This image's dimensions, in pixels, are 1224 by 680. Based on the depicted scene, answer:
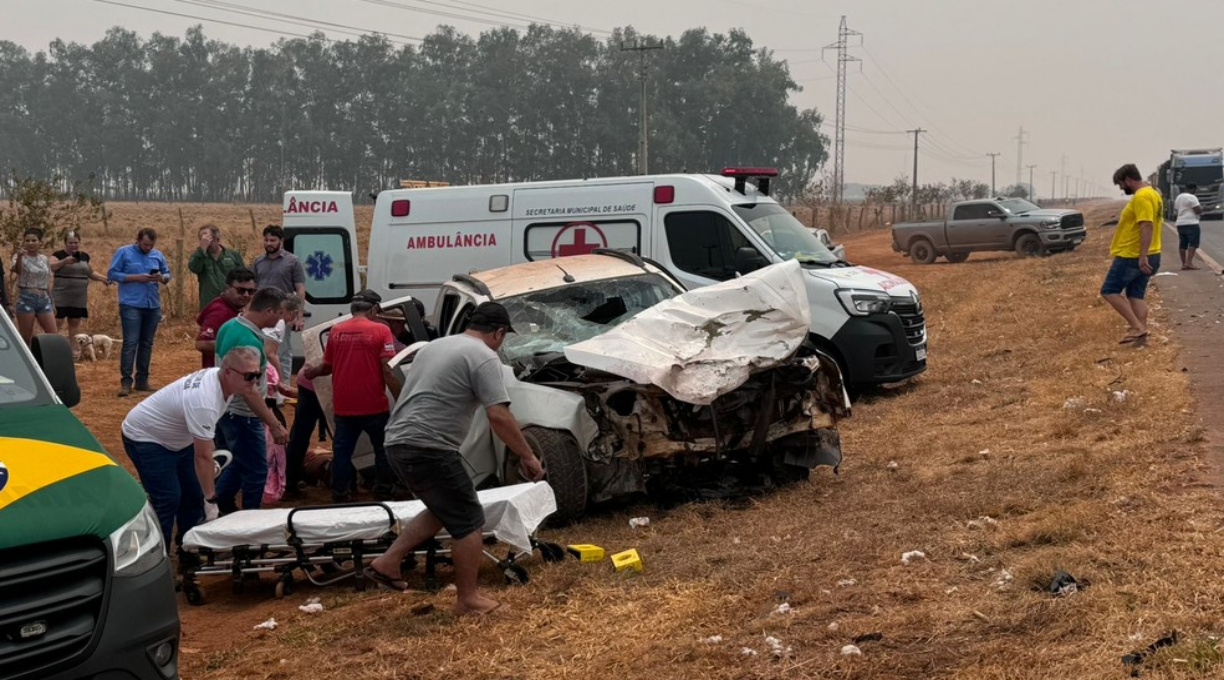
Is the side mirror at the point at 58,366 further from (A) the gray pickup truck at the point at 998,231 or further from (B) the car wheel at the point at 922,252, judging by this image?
(B) the car wheel at the point at 922,252

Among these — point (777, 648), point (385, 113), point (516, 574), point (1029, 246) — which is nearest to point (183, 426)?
point (516, 574)

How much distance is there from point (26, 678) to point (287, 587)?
2.94 m

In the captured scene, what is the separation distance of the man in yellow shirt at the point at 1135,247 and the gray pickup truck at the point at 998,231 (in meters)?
19.3

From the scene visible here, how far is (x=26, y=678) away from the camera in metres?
3.86

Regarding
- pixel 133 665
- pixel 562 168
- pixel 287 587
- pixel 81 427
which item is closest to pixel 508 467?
pixel 287 587

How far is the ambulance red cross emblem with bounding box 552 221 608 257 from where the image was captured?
41.1ft

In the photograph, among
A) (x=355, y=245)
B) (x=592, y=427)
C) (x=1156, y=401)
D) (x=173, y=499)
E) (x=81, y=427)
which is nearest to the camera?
(x=81, y=427)

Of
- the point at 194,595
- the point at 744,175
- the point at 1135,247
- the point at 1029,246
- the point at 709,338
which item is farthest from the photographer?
the point at 1029,246

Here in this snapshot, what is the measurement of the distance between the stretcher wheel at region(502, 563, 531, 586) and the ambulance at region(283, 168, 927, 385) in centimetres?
502

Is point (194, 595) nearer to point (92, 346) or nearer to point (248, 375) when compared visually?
point (248, 375)

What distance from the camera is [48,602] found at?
3953 millimetres

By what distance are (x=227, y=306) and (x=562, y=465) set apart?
3.20 meters

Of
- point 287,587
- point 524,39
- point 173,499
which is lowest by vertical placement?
point 287,587

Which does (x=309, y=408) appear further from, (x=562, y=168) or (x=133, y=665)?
(x=562, y=168)
